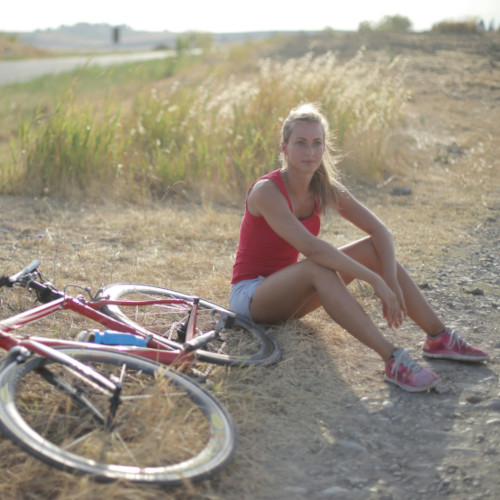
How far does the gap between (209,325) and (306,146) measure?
1.16 metres

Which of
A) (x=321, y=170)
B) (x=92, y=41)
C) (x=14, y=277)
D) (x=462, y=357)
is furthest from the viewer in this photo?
(x=92, y=41)

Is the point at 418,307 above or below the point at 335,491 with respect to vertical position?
above

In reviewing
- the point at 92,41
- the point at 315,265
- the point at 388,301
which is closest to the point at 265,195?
the point at 315,265

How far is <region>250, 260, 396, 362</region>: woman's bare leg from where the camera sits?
3.16 metres

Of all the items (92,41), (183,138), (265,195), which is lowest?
(183,138)

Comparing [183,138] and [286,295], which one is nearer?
[286,295]

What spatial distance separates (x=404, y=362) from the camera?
Result: 311 centimetres

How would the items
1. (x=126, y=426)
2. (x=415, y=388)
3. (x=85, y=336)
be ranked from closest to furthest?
(x=126, y=426)
(x=85, y=336)
(x=415, y=388)

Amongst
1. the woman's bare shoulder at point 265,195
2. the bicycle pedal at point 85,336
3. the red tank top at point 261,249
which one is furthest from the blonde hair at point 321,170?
the bicycle pedal at point 85,336

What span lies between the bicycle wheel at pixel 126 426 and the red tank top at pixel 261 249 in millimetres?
1131

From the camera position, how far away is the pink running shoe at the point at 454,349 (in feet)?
11.1

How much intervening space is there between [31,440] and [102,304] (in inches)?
48.3

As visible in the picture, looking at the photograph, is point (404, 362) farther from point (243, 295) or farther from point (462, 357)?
point (243, 295)

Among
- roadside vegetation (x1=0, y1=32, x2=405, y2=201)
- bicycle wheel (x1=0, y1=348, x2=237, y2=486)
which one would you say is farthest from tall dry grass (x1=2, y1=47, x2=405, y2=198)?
bicycle wheel (x1=0, y1=348, x2=237, y2=486)
